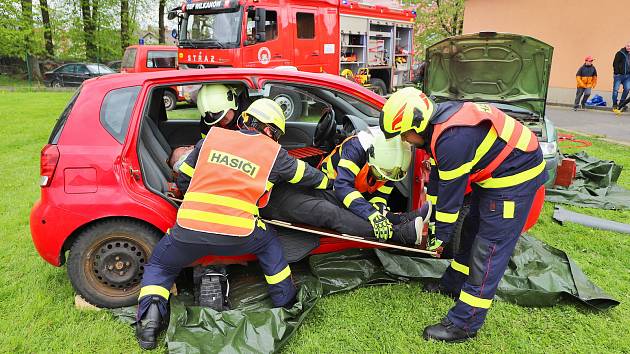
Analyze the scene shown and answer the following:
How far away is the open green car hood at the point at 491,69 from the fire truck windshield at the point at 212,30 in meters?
4.20

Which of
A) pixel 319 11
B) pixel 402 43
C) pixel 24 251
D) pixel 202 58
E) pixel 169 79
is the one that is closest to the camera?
→ pixel 169 79

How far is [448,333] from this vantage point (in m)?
2.56

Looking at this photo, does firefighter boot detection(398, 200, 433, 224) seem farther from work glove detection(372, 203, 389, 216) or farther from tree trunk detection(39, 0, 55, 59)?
tree trunk detection(39, 0, 55, 59)

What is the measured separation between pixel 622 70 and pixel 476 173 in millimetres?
13021

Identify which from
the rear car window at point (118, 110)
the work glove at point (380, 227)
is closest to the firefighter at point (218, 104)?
the rear car window at point (118, 110)

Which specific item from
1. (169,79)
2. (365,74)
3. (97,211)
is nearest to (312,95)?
(169,79)

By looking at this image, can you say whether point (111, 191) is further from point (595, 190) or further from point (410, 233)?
point (595, 190)

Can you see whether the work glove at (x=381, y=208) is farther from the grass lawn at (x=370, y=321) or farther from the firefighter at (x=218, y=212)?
the firefighter at (x=218, y=212)

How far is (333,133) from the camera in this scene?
12.2ft

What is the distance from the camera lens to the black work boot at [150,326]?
248 centimetres

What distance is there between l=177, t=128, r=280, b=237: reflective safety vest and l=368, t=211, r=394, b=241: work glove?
77 centimetres

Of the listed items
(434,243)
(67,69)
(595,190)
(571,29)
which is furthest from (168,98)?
(67,69)

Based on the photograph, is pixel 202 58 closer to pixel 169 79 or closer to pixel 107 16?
pixel 169 79

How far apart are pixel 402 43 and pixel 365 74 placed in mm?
2638
